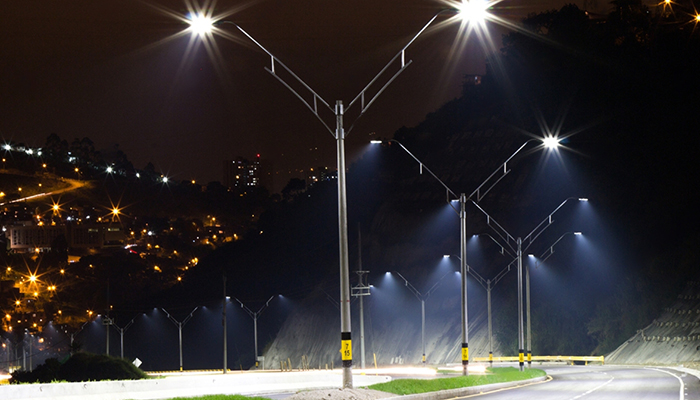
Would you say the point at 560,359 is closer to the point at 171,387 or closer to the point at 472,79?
the point at 171,387

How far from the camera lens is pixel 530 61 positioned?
122m

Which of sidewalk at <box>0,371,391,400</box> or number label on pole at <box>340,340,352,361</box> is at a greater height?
number label on pole at <box>340,340,352,361</box>

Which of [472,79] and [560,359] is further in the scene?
[472,79]

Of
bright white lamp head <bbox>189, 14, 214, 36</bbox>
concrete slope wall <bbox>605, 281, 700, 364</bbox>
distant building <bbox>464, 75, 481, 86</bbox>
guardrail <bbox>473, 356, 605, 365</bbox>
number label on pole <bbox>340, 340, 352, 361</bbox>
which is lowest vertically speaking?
guardrail <bbox>473, 356, 605, 365</bbox>

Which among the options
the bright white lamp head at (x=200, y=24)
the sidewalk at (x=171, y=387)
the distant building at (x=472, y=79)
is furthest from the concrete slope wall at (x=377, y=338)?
the bright white lamp head at (x=200, y=24)

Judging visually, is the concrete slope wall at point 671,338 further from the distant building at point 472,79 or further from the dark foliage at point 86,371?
the distant building at point 472,79

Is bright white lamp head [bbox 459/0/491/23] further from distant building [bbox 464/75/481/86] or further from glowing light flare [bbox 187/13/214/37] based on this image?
distant building [bbox 464/75/481/86]

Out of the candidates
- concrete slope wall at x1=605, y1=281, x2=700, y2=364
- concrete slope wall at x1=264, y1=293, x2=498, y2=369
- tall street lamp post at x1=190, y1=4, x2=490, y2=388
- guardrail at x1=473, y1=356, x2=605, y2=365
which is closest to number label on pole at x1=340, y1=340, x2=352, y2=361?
tall street lamp post at x1=190, y1=4, x2=490, y2=388

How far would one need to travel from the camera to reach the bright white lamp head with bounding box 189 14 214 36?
19.5 m

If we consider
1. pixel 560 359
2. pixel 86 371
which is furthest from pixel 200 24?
pixel 560 359

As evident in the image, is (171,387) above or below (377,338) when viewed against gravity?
above

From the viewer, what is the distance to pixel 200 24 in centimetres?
1958

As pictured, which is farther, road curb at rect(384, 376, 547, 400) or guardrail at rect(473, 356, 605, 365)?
guardrail at rect(473, 356, 605, 365)

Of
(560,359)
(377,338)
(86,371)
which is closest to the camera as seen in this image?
(86,371)
